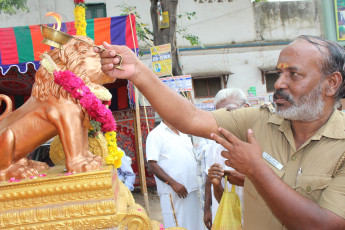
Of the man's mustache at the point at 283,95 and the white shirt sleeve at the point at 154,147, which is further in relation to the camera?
the white shirt sleeve at the point at 154,147

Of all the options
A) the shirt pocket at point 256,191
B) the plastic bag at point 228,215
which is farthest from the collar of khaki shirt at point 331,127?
the plastic bag at point 228,215

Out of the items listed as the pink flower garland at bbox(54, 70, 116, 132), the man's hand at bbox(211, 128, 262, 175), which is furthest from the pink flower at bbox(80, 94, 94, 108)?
the man's hand at bbox(211, 128, 262, 175)

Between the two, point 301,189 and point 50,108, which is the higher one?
point 50,108

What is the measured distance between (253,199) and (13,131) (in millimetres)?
1354

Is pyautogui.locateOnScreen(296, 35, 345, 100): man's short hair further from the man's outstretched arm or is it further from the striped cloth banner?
the striped cloth banner

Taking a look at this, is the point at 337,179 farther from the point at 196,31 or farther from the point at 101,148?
the point at 196,31

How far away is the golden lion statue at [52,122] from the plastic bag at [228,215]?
0.78 metres

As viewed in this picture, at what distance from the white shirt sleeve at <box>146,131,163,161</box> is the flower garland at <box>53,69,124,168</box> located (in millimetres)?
1627

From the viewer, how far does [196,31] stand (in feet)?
35.4

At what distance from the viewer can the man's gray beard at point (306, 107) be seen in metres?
1.45

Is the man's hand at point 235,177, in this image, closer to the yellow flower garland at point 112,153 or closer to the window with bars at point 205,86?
the yellow flower garland at point 112,153

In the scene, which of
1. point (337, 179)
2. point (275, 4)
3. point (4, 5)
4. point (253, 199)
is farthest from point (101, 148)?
point (275, 4)

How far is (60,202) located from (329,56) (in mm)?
1526

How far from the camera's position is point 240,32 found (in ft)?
36.3
